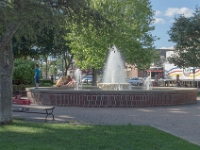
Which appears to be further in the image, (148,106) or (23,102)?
(148,106)

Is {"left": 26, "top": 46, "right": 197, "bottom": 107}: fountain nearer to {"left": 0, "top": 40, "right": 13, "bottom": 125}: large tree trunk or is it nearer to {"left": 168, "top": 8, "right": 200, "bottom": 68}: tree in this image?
{"left": 0, "top": 40, "right": 13, "bottom": 125}: large tree trunk

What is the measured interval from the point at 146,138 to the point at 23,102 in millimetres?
7543

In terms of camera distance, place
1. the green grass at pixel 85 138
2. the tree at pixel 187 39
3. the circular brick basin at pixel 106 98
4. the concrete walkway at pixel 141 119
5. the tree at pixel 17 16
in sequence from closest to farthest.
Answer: the green grass at pixel 85 138 → the tree at pixel 17 16 → the concrete walkway at pixel 141 119 → the circular brick basin at pixel 106 98 → the tree at pixel 187 39

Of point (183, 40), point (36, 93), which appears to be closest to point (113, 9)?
point (183, 40)

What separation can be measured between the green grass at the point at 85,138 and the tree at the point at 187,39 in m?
20.7

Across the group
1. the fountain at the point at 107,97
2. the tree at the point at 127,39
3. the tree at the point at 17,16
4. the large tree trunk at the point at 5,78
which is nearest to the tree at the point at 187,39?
the tree at the point at 127,39

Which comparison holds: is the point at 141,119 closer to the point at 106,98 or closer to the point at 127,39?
the point at 106,98

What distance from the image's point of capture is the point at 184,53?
29.2 m

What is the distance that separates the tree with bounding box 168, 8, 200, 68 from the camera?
2811 cm

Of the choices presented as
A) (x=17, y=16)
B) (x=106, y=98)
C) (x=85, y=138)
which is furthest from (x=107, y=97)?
(x=85, y=138)

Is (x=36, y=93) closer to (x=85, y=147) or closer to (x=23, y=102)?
(x=23, y=102)

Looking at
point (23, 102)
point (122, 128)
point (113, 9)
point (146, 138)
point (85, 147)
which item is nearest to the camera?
point (85, 147)

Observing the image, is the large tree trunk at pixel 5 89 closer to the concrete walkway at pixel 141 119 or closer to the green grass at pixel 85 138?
the green grass at pixel 85 138

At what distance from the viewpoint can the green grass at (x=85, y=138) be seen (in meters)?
6.64
